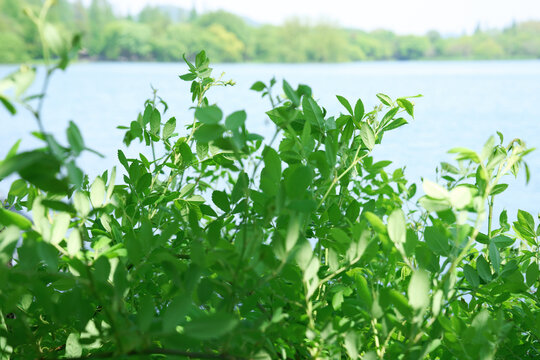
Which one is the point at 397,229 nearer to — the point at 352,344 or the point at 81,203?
the point at 352,344

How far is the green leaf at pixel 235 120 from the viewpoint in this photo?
0.75 ft

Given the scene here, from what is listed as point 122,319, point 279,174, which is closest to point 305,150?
point 279,174

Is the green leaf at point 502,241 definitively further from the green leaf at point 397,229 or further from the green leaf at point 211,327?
the green leaf at point 211,327

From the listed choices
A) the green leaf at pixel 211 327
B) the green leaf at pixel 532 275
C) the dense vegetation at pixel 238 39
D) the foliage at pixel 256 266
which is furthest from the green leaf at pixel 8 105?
the dense vegetation at pixel 238 39

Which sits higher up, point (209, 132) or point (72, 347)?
point (209, 132)

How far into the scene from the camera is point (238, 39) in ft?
13.1

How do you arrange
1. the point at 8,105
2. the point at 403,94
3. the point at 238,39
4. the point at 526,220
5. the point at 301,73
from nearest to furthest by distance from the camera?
the point at 8,105
the point at 526,220
the point at 403,94
the point at 301,73
the point at 238,39

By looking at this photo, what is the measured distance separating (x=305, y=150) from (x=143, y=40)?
398 centimetres

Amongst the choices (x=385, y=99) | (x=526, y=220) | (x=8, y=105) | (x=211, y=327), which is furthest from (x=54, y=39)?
(x=526, y=220)

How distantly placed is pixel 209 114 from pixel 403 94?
111cm

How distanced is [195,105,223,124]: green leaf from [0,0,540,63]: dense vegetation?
8.71ft

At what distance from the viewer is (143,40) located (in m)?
3.96

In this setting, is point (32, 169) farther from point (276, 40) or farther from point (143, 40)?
point (143, 40)

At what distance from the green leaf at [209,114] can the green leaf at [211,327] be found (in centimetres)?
9
